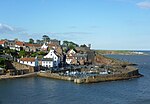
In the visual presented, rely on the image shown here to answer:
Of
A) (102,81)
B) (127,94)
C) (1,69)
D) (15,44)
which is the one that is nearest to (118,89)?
(127,94)

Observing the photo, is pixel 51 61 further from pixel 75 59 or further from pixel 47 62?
pixel 75 59

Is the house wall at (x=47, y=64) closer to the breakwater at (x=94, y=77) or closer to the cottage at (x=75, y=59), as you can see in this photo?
the breakwater at (x=94, y=77)

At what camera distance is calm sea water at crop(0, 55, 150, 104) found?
30.0m

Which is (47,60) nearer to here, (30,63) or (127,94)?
(30,63)

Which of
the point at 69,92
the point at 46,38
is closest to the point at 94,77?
the point at 69,92

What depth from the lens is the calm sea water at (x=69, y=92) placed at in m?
30.0

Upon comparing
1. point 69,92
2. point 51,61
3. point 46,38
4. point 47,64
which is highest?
point 46,38

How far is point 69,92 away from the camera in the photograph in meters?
34.3

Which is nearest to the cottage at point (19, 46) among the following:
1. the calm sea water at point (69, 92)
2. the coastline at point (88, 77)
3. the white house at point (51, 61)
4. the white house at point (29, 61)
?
the white house at point (51, 61)

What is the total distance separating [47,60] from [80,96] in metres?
23.0

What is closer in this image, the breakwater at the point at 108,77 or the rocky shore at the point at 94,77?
the breakwater at the point at 108,77

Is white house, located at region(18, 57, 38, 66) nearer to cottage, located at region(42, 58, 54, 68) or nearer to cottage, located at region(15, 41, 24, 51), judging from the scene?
cottage, located at region(42, 58, 54, 68)

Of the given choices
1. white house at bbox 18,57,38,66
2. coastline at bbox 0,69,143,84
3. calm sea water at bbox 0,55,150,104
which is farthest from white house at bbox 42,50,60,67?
calm sea water at bbox 0,55,150,104

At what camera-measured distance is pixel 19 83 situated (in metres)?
39.8
